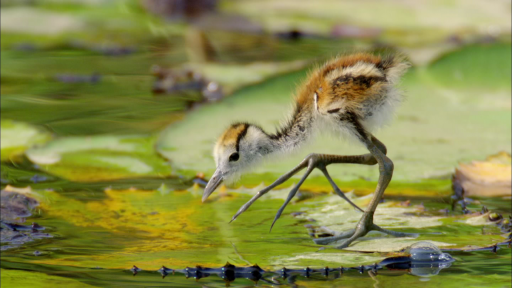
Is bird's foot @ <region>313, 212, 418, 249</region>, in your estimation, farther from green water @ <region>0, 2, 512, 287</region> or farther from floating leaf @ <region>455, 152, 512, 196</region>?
floating leaf @ <region>455, 152, 512, 196</region>

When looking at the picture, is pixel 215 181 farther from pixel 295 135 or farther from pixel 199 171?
pixel 199 171

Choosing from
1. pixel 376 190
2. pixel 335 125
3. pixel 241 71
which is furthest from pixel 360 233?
pixel 241 71

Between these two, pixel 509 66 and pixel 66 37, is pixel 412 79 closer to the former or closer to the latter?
pixel 509 66

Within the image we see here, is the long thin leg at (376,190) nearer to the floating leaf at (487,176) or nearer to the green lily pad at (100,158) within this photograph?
the floating leaf at (487,176)

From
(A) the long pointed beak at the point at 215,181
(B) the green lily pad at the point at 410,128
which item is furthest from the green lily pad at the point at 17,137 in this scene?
(A) the long pointed beak at the point at 215,181

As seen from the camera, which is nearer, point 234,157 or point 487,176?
point 234,157

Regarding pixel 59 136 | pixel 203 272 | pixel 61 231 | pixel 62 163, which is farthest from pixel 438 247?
pixel 59 136
